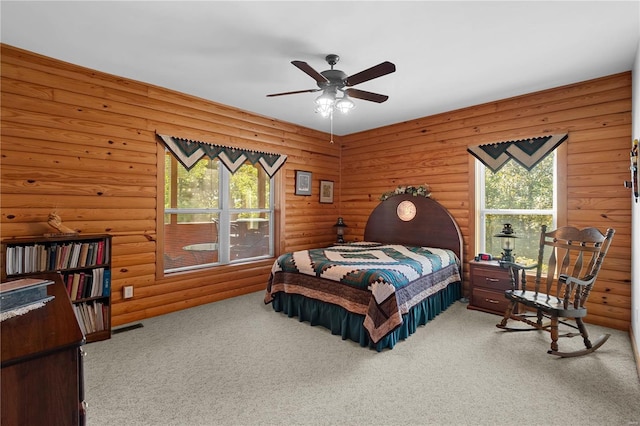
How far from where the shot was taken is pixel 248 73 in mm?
3170

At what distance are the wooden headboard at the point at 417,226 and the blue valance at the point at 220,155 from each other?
186 centimetres

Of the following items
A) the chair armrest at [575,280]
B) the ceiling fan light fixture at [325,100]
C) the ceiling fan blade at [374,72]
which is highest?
the ceiling fan blade at [374,72]

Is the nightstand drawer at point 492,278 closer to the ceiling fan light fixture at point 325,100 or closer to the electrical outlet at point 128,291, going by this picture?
the ceiling fan light fixture at point 325,100

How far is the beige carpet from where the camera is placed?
1840 mm

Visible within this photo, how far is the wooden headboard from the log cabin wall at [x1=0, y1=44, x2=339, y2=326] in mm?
2170

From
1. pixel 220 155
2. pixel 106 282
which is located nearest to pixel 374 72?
pixel 220 155

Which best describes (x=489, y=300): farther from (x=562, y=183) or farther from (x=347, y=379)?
(x=347, y=379)

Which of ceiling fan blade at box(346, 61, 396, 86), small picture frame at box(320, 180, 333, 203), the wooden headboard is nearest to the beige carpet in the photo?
the wooden headboard

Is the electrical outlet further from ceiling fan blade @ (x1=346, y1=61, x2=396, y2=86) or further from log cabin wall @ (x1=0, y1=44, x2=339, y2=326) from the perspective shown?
ceiling fan blade @ (x1=346, y1=61, x2=396, y2=86)

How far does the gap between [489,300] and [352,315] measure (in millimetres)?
1847

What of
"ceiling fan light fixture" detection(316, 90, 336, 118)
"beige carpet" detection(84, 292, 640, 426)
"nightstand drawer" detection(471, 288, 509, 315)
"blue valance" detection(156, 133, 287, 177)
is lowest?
"beige carpet" detection(84, 292, 640, 426)

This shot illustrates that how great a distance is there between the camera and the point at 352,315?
9.34 ft

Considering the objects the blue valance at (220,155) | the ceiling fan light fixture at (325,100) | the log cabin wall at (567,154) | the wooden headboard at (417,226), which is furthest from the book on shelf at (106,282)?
the log cabin wall at (567,154)

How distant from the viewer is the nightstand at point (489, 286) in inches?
137
